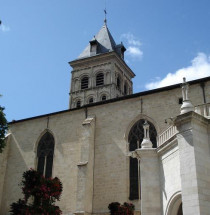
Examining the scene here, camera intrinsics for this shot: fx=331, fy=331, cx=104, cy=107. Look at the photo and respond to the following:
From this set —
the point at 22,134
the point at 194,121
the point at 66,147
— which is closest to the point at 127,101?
the point at 66,147

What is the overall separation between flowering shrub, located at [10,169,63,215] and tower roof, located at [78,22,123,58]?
29511 millimetres

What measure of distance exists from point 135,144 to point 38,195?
24.7ft

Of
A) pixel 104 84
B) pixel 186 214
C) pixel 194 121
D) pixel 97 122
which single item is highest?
pixel 104 84

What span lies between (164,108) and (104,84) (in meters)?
20.7

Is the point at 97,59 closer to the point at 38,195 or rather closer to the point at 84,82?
the point at 84,82

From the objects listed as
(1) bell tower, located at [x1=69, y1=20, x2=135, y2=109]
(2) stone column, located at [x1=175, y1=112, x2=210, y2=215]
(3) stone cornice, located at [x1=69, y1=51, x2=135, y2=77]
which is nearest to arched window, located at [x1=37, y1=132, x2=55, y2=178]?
(2) stone column, located at [x1=175, y1=112, x2=210, y2=215]

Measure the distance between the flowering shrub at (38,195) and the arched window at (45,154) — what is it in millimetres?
7888

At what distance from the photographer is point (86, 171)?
17828 mm

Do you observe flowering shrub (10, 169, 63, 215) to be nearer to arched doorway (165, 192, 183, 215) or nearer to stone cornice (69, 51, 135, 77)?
arched doorway (165, 192, 183, 215)

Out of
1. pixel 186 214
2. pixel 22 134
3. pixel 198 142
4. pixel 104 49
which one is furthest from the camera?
pixel 104 49

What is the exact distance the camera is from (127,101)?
63.8ft

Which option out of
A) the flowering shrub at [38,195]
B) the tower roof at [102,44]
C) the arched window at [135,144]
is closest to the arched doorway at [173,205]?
the flowering shrub at [38,195]

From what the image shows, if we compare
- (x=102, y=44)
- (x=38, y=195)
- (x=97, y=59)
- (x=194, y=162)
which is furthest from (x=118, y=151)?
(x=102, y=44)

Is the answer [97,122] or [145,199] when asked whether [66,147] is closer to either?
[97,122]
